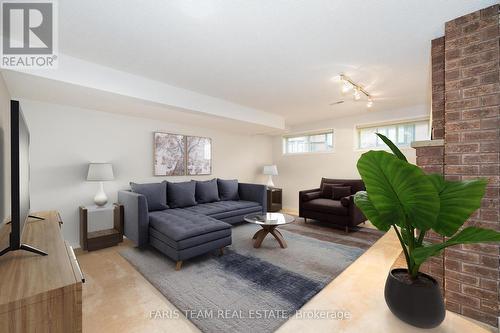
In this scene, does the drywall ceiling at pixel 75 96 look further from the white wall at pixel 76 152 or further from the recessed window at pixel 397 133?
the recessed window at pixel 397 133

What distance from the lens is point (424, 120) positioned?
3.97 metres

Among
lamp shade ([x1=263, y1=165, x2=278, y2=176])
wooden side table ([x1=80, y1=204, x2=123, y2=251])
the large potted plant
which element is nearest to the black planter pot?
the large potted plant

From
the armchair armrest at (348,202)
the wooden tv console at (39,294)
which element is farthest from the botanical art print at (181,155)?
the wooden tv console at (39,294)

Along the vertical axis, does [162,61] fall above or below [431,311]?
above

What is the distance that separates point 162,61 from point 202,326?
7.95 feet

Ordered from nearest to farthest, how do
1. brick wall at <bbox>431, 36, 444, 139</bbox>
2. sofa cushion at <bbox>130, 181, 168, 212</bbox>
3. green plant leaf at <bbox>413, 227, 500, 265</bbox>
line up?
1. green plant leaf at <bbox>413, 227, 500, 265</bbox>
2. brick wall at <bbox>431, 36, 444, 139</bbox>
3. sofa cushion at <bbox>130, 181, 168, 212</bbox>

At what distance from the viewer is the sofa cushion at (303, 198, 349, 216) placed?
380 centimetres

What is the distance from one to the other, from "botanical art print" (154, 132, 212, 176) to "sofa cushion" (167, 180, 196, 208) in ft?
1.59

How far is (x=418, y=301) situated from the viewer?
56.6 inches

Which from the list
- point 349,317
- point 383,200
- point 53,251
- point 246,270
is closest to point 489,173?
point 383,200

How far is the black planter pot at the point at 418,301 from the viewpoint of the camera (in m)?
1.42

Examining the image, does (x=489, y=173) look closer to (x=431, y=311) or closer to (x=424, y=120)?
(x=431, y=311)

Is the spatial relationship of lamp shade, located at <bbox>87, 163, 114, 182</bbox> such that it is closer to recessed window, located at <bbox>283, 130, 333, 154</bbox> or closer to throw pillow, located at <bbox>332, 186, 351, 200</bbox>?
throw pillow, located at <bbox>332, 186, 351, 200</bbox>

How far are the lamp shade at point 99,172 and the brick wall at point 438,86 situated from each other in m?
3.89
